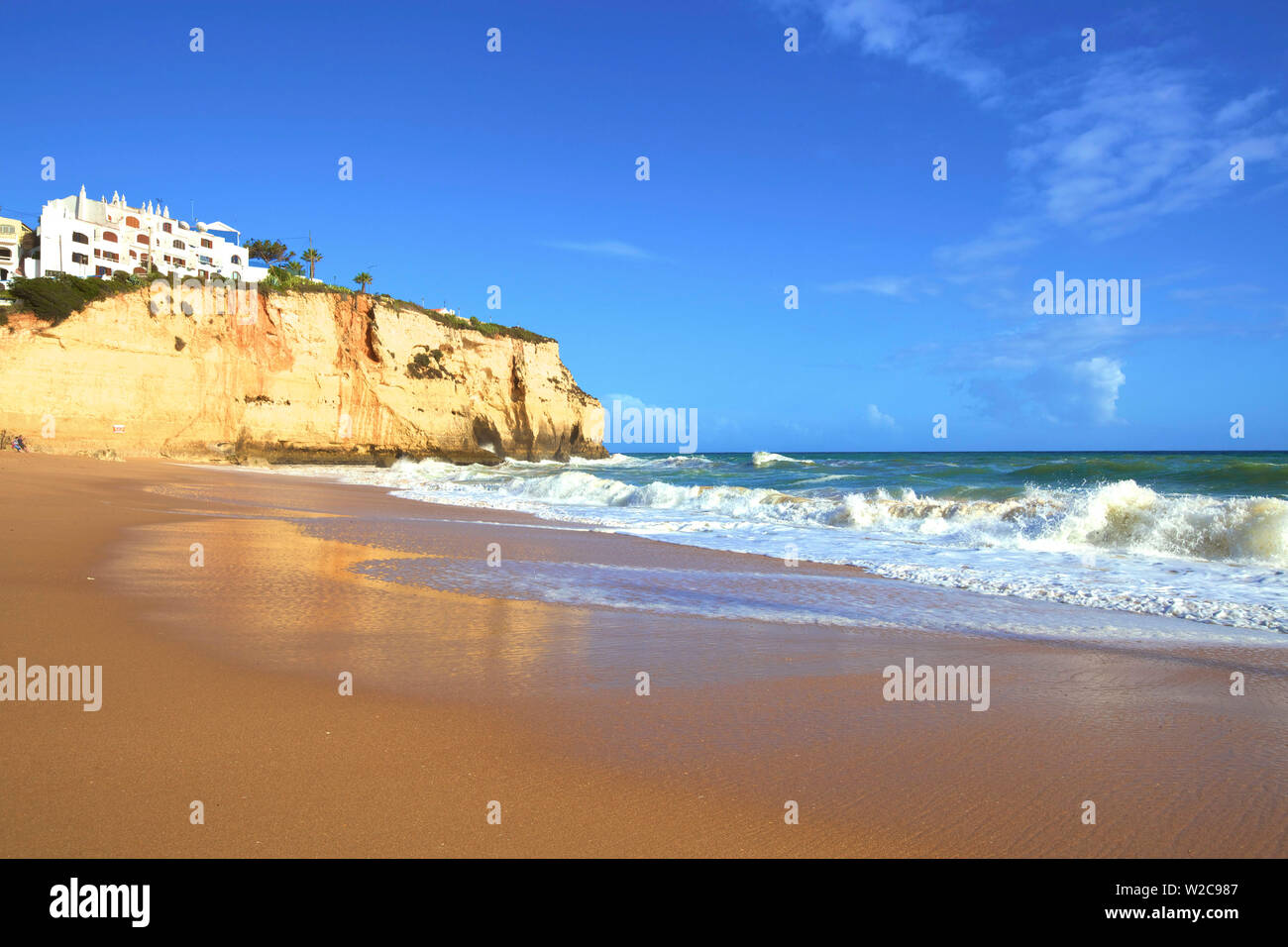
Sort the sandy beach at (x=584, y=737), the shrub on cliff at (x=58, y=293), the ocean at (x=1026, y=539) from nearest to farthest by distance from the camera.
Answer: the sandy beach at (x=584, y=737)
the ocean at (x=1026, y=539)
the shrub on cliff at (x=58, y=293)

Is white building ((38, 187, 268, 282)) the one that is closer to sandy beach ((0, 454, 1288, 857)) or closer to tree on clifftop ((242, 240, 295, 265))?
tree on clifftop ((242, 240, 295, 265))

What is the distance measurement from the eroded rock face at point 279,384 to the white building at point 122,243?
632 inches

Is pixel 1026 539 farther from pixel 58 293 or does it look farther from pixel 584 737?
pixel 58 293

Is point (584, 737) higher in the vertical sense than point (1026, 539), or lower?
lower

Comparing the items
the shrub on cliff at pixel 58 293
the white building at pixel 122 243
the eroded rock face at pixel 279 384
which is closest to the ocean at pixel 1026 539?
the eroded rock face at pixel 279 384

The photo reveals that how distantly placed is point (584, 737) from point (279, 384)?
37.0 metres

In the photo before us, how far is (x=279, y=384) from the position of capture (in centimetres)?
3556

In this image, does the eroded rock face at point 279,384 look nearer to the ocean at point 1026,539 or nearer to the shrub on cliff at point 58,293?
the shrub on cliff at point 58,293

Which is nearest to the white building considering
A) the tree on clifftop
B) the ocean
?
the tree on clifftop

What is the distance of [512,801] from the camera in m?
2.61

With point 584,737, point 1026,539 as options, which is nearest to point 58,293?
point 1026,539

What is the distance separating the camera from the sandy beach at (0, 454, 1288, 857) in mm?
2426

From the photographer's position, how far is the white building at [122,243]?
171ft
